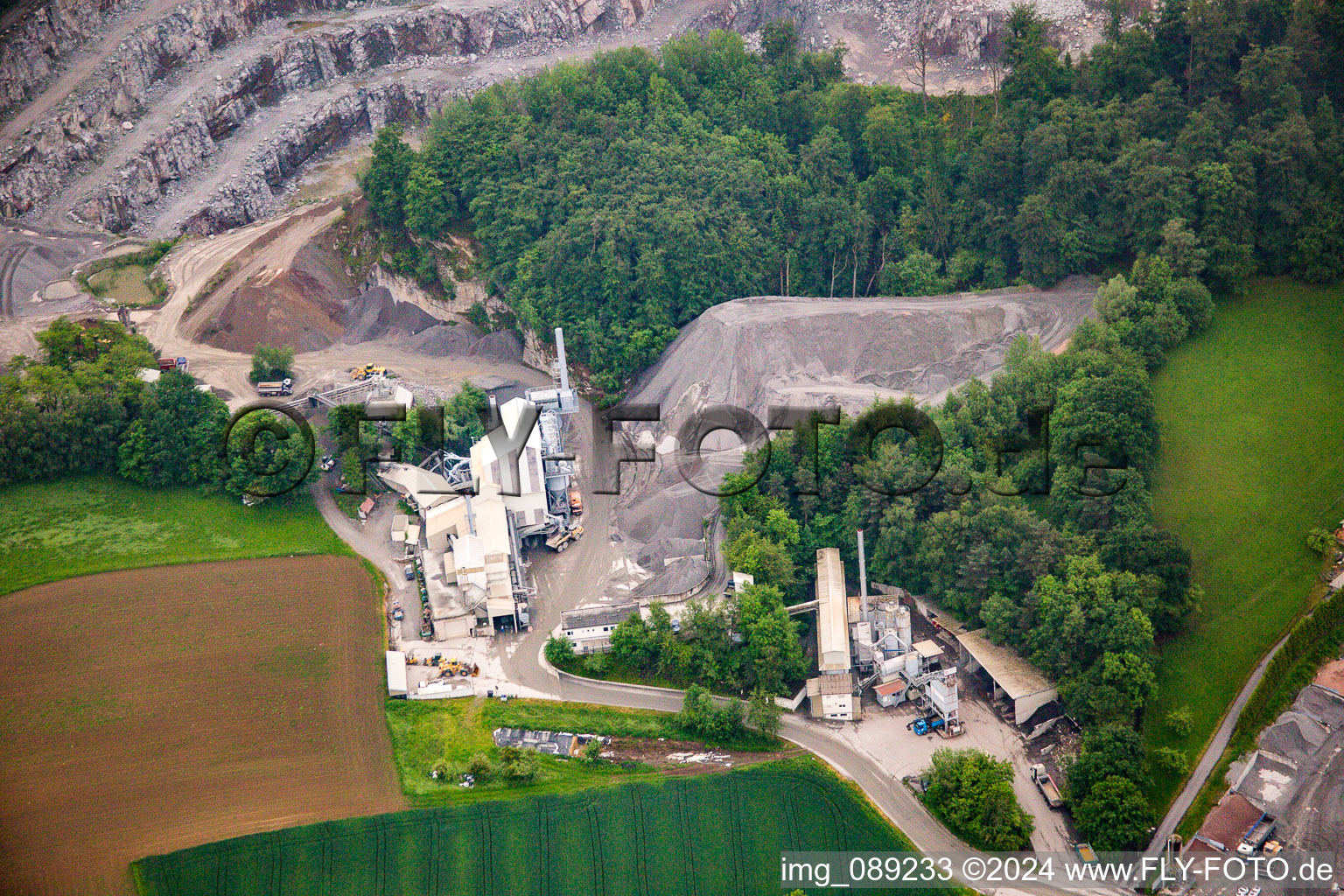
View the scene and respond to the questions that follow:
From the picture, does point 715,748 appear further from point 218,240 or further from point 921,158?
point 218,240

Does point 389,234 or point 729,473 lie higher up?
point 389,234

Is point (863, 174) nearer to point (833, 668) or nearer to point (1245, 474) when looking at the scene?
point (1245, 474)

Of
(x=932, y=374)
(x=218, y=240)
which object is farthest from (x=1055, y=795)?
(x=218, y=240)

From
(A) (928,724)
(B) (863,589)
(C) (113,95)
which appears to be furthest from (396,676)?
(C) (113,95)

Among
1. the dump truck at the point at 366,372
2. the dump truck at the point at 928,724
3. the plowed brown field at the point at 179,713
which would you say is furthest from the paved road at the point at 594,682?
the dump truck at the point at 366,372

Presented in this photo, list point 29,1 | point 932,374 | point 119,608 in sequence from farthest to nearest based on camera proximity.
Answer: point 29,1, point 932,374, point 119,608

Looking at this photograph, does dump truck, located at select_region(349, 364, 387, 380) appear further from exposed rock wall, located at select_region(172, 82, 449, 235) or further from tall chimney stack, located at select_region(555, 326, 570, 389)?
exposed rock wall, located at select_region(172, 82, 449, 235)

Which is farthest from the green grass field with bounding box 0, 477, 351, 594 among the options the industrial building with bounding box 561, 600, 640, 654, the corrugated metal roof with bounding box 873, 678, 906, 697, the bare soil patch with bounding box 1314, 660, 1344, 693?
the bare soil patch with bounding box 1314, 660, 1344, 693
